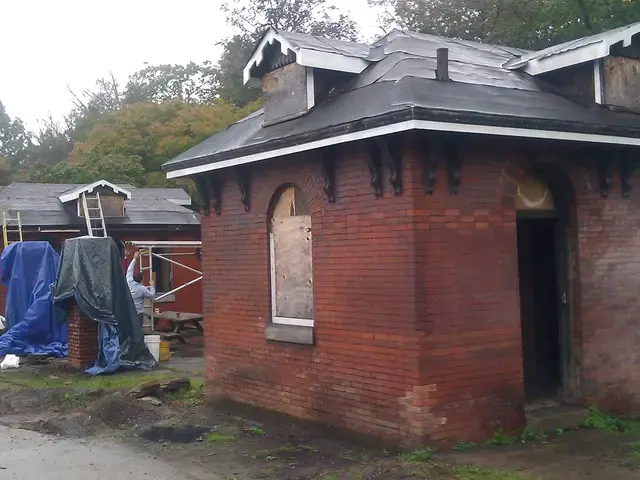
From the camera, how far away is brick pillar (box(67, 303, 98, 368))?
14.7m

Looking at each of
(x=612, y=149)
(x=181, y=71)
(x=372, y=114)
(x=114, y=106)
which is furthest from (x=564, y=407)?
(x=114, y=106)

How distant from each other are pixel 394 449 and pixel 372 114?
3.28m

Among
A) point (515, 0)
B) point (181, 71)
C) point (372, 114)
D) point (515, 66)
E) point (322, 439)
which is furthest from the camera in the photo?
point (181, 71)

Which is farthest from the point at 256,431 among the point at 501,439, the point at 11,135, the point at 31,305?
the point at 11,135

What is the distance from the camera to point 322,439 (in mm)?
8445

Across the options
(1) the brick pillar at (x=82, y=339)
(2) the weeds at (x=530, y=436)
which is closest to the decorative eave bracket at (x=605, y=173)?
(2) the weeds at (x=530, y=436)

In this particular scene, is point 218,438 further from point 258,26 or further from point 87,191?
point 258,26

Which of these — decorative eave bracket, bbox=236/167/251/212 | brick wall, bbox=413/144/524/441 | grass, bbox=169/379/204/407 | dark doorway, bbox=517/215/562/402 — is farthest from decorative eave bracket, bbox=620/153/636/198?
grass, bbox=169/379/204/407

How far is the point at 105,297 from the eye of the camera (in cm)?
1454

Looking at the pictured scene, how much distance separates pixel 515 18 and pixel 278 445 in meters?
19.4

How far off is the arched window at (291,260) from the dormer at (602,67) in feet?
11.2

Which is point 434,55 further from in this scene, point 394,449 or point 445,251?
point 394,449

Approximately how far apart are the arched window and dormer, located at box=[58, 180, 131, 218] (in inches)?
553

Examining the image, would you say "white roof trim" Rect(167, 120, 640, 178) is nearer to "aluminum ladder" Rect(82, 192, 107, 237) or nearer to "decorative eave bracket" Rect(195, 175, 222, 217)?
"decorative eave bracket" Rect(195, 175, 222, 217)
